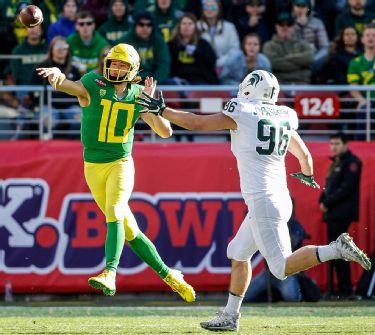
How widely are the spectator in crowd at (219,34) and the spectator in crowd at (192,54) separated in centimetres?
20

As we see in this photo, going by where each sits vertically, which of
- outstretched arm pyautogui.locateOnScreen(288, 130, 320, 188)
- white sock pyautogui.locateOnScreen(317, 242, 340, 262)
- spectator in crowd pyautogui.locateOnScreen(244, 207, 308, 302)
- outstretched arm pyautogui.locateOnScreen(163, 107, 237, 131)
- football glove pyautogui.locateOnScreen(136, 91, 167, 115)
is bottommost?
spectator in crowd pyautogui.locateOnScreen(244, 207, 308, 302)

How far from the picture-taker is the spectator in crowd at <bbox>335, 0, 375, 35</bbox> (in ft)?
52.3

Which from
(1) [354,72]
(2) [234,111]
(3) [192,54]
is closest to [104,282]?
(2) [234,111]

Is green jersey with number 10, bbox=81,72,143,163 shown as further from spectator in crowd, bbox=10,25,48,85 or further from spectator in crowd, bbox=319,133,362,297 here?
spectator in crowd, bbox=10,25,48,85

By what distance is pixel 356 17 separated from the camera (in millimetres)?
16000

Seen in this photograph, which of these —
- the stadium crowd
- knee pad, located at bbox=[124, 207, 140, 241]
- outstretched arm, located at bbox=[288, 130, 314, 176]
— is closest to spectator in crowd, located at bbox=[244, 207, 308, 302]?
the stadium crowd

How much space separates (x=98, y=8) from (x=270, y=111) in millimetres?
7099

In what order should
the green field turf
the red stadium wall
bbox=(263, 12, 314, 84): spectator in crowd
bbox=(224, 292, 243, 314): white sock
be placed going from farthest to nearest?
bbox=(263, 12, 314, 84): spectator in crowd, the red stadium wall, the green field turf, bbox=(224, 292, 243, 314): white sock

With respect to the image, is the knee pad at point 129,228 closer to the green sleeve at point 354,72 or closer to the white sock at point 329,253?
the white sock at point 329,253

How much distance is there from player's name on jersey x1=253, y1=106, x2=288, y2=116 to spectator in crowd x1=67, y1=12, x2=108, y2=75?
577 centimetres

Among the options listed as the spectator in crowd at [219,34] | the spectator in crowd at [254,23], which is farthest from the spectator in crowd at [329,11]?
the spectator in crowd at [219,34]

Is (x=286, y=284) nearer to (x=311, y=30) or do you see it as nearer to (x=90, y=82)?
(x=311, y=30)

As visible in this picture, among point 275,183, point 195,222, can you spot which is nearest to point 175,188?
point 195,222

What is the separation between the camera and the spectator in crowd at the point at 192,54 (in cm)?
1500
